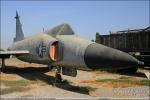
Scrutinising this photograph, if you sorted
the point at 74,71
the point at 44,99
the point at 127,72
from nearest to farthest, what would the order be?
the point at 44,99 → the point at 74,71 → the point at 127,72

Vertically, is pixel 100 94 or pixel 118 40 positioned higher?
pixel 118 40

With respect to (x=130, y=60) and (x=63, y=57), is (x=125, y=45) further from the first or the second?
(x=130, y=60)

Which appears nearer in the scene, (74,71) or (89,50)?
(89,50)

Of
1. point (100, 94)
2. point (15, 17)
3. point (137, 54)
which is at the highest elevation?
point (15, 17)

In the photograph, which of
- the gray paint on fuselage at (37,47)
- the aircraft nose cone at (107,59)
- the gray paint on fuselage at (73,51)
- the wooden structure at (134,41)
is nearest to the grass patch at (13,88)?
the gray paint on fuselage at (37,47)

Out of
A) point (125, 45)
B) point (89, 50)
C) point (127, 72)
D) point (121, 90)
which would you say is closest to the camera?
point (89, 50)

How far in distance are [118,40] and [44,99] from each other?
44.0ft

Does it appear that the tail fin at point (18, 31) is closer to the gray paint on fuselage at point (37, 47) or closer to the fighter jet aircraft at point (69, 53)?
the gray paint on fuselage at point (37, 47)

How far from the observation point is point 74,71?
12898mm

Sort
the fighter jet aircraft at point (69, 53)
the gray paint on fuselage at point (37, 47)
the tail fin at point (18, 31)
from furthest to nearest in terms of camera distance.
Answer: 1. the tail fin at point (18, 31)
2. the gray paint on fuselage at point (37, 47)
3. the fighter jet aircraft at point (69, 53)

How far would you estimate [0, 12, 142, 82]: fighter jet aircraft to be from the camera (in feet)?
32.4

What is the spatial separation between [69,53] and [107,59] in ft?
8.55

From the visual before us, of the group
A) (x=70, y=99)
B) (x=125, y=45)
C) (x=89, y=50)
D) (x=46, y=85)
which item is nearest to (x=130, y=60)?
(x=89, y=50)

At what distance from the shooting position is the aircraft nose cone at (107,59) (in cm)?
975
